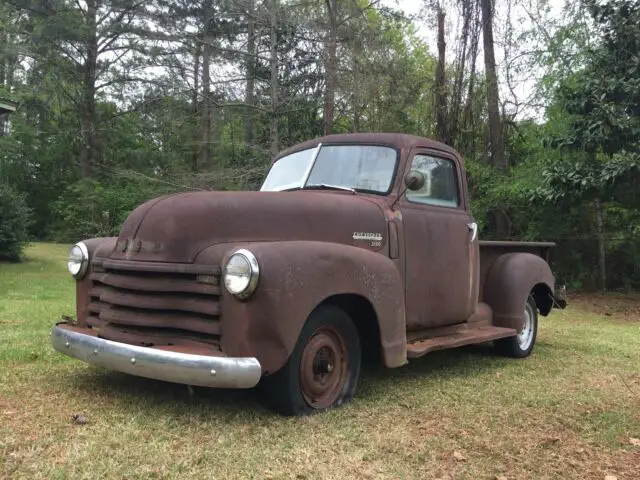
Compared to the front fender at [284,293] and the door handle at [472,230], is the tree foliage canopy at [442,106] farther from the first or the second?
the front fender at [284,293]

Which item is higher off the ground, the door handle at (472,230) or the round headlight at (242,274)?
the door handle at (472,230)

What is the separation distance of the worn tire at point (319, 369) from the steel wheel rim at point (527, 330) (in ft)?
9.84

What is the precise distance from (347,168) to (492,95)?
1197cm

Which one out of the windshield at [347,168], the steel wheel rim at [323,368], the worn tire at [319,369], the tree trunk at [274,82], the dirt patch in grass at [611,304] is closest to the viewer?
the worn tire at [319,369]

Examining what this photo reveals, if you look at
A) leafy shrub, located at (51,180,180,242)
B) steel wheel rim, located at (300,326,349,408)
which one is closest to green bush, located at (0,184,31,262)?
leafy shrub, located at (51,180,180,242)

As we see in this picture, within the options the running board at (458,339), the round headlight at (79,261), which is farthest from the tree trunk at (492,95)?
the round headlight at (79,261)

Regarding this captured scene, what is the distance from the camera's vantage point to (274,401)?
3848 mm

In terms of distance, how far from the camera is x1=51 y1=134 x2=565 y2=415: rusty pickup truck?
11.6 ft

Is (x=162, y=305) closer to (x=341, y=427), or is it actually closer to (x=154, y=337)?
(x=154, y=337)

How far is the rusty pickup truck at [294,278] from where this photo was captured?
3.54m

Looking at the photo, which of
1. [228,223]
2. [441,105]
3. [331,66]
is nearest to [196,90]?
[331,66]

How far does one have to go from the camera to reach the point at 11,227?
1720 centimetres

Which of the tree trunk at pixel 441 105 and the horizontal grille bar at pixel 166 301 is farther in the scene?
the tree trunk at pixel 441 105

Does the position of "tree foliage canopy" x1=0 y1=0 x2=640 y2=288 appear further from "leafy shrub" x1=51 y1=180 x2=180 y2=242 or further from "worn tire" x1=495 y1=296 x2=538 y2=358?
"worn tire" x1=495 y1=296 x2=538 y2=358
